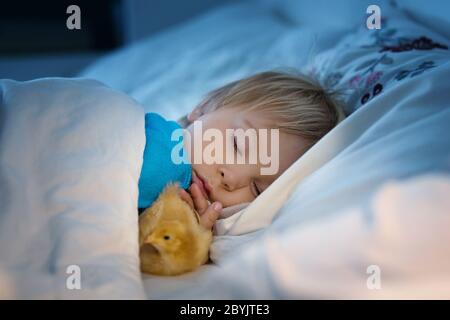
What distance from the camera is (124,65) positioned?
1.63m

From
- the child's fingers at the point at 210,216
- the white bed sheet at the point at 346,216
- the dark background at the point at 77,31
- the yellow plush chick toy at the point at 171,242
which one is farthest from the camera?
the dark background at the point at 77,31

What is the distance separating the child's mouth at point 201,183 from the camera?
2.72 feet

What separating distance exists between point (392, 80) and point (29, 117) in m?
0.55

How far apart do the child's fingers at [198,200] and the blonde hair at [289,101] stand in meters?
0.17

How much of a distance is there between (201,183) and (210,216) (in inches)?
3.2

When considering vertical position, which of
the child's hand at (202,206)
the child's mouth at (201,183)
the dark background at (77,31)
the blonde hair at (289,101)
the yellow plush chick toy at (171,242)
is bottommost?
the yellow plush chick toy at (171,242)

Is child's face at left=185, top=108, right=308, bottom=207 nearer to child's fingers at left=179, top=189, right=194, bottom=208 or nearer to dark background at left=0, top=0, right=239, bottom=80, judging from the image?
child's fingers at left=179, top=189, right=194, bottom=208

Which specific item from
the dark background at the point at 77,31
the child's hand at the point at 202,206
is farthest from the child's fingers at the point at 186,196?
the dark background at the point at 77,31

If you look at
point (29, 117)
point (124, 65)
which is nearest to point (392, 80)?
point (29, 117)

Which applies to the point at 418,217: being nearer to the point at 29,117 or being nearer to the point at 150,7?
the point at 29,117

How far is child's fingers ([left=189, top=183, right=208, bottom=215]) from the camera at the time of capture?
80 centimetres

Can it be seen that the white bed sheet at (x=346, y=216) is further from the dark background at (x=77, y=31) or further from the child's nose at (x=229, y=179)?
the dark background at (x=77, y=31)

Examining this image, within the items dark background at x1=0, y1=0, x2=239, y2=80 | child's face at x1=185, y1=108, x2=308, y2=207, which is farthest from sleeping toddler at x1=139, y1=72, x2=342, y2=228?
dark background at x1=0, y1=0, x2=239, y2=80
